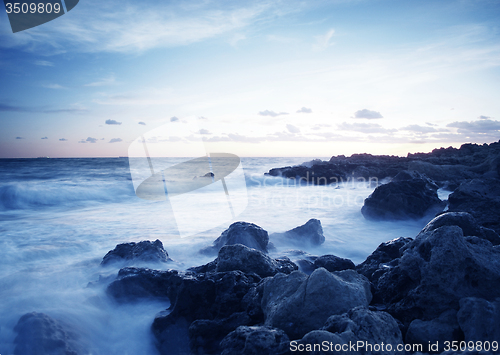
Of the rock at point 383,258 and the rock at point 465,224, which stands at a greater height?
the rock at point 465,224

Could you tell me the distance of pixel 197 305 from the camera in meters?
3.34

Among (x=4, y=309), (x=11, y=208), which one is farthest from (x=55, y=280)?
(x=11, y=208)

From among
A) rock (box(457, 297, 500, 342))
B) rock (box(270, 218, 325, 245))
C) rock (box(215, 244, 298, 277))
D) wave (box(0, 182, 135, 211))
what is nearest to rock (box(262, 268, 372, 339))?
rock (box(457, 297, 500, 342))

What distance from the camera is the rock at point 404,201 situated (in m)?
8.41

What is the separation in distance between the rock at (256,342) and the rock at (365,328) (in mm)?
358

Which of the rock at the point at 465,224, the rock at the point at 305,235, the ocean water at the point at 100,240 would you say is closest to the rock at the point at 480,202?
the ocean water at the point at 100,240

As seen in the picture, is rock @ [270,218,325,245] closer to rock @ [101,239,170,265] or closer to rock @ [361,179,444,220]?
rock @ [101,239,170,265]

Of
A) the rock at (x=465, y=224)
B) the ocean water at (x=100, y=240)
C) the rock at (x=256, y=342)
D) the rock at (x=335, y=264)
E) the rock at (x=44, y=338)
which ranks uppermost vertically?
the rock at (x=465, y=224)

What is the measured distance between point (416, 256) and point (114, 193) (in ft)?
58.2

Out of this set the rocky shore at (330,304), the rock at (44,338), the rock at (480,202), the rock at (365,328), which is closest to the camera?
the rock at (365,328)

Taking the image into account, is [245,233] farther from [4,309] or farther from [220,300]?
[4,309]

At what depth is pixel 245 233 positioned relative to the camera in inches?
218

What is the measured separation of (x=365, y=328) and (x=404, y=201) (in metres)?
7.36

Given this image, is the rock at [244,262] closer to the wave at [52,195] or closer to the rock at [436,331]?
the rock at [436,331]
